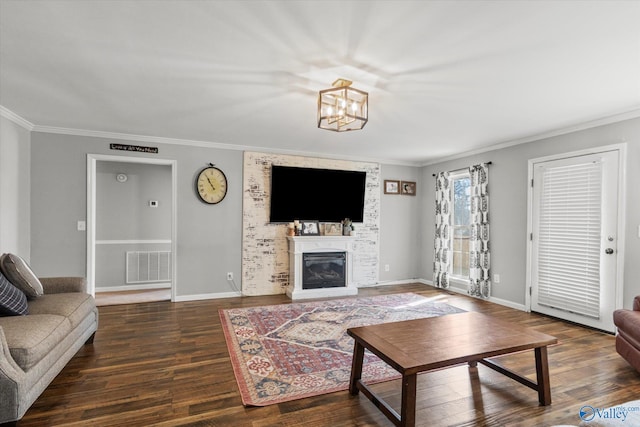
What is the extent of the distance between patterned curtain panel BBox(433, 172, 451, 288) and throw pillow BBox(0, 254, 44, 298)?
560 centimetres

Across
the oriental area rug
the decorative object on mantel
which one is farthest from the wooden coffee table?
the decorative object on mantel

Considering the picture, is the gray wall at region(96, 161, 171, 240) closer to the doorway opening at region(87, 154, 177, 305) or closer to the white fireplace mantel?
the doorway opening at region(87, 154, 177, 305)

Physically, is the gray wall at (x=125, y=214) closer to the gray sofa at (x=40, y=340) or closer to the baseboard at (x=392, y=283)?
the gray sofa at (x=40, y=340)

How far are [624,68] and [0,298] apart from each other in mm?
4946

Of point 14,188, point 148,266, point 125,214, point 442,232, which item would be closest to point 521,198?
point 442,232

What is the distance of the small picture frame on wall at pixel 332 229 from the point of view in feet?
18.9

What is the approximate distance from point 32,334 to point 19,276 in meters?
0.98

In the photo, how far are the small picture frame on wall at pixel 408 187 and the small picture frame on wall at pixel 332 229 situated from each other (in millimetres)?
1599

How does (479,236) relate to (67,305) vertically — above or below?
above

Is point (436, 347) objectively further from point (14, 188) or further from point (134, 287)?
point (134, 287)

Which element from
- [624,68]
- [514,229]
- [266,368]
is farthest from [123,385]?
[514,229]

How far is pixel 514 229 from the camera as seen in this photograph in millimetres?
4668

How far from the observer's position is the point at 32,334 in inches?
79.9

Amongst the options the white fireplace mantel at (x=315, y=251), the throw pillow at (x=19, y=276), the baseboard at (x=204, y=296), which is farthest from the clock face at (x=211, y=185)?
the throw pillow at (x=19, y=276)
